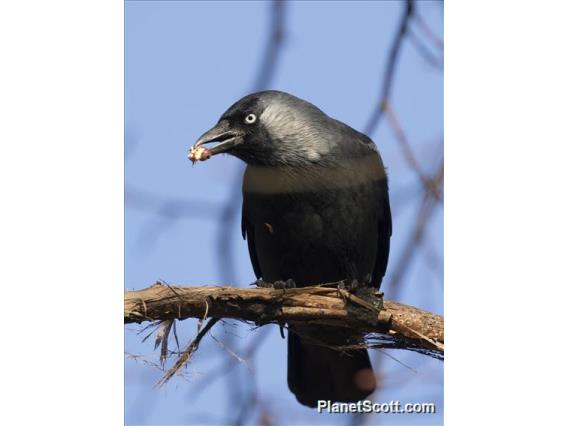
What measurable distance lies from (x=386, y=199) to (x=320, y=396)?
1.33 m

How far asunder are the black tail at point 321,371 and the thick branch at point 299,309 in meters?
0.69

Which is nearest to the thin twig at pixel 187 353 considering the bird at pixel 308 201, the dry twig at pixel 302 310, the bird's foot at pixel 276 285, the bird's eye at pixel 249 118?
the dry twig at pixel 302 310

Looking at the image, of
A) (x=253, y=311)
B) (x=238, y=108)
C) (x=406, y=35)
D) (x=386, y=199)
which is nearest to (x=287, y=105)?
(x=238, y=108)

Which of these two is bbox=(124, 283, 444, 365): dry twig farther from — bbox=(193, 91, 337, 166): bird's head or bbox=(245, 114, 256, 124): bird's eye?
bbox=(245, 114, 256, 124): bird's eye

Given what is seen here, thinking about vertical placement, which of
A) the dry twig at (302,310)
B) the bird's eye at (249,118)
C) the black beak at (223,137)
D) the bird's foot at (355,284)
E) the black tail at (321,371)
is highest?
the bird's eye at (249,118)

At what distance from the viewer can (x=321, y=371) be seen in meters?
5.93

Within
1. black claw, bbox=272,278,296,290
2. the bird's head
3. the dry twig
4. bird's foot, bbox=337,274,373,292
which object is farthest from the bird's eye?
the dry twig

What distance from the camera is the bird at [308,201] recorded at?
227 inches

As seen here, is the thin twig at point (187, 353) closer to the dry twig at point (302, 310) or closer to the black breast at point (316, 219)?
the dry twig at point (302, 310)

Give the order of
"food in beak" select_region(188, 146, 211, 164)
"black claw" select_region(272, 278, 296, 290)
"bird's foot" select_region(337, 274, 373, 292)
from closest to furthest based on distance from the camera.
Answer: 1. "bird's foot" select_region(337, 274, 373, 292)
2. "black claw" select_region(272, 278, 296, 290)
3. "food in beak" select_region(188, 146, 211, 164)

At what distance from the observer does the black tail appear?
5.75m

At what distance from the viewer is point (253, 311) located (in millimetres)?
4898

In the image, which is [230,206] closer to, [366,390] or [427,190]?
[427,190]

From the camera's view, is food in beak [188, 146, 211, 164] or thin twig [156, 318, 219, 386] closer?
thin twig [156, 318, 219, 386]
